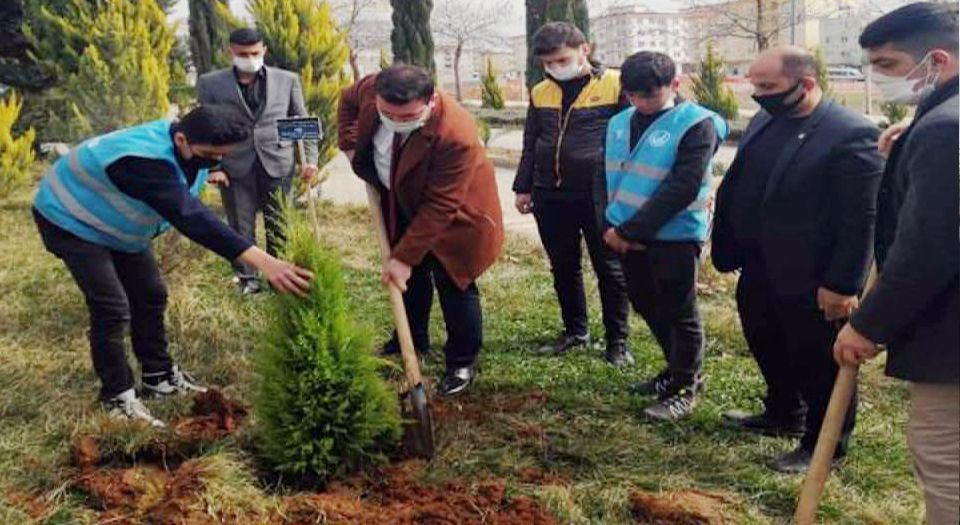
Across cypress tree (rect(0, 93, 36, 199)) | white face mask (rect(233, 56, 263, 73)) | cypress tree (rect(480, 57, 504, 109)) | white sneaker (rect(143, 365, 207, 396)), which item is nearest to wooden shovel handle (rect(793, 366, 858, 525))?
white sneaker (rect(143, 365, 207, 396))

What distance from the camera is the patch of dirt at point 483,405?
376 cm

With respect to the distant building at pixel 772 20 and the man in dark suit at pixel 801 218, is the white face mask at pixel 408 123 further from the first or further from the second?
the distant building at pixel 772 20

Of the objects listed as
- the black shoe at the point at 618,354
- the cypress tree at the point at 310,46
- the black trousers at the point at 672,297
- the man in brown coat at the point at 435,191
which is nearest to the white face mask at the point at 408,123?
the man in brown coat at the point at 435,191

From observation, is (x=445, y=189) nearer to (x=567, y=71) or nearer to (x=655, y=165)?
(x=655, y=165)

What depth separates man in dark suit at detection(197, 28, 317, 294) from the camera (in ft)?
18.3

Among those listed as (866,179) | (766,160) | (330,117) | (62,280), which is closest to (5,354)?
(62,280)

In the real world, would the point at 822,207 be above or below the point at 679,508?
above

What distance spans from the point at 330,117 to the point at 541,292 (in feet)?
12.4

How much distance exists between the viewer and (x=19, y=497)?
2969mm

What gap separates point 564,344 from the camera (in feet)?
15.6

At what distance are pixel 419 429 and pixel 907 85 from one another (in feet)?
6.61

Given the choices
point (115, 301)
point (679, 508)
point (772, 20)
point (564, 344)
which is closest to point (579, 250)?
point (564, 344)

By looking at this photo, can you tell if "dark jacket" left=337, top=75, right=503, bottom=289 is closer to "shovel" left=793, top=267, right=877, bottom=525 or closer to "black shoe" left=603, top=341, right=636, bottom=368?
"black shoe" left=603, top=341, right=636, bottom=368

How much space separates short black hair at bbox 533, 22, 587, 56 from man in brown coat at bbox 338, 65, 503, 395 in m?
0.60
